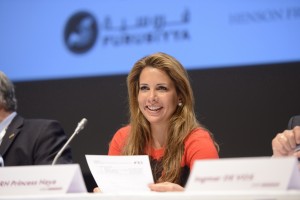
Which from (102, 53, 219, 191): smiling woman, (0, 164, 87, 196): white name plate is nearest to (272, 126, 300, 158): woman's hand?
(102, 53, 219, 191): smiling woman

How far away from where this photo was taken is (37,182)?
1.86 m

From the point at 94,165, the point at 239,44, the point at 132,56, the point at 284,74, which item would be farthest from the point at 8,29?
the point at 94,165

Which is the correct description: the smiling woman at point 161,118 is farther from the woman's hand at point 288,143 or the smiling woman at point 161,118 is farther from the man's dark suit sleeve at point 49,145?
the woman's hand at point 288,143

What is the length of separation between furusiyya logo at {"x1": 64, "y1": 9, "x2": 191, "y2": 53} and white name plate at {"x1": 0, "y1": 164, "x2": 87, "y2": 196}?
2471 mm

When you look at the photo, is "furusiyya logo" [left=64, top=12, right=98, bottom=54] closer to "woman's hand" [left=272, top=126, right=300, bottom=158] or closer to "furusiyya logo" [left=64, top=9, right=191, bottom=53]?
"furusiyya logo" [left=64, top=9, right=191, bottom=53]

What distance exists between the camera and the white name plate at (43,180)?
184cm

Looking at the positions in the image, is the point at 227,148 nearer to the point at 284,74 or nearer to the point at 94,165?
the point at 284,74

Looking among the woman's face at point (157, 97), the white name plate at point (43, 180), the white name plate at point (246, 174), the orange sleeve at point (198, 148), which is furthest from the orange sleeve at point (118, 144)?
the white name plate at point (246, 174)

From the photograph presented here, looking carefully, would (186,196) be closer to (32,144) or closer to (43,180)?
(43,180)

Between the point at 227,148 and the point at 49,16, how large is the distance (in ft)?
6.14

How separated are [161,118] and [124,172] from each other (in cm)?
88

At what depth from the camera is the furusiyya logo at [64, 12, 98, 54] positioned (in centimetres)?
447

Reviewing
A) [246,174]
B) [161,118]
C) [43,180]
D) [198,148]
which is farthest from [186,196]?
[161,118]

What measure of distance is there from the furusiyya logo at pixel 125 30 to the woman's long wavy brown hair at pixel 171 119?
3.56 ft
